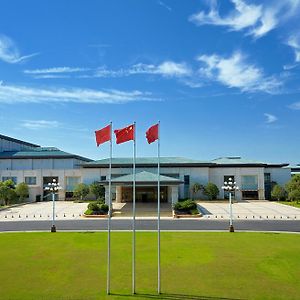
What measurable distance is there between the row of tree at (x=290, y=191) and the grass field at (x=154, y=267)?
38082 mm

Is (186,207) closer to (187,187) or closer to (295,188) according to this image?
(187,187)

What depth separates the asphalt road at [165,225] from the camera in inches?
1442

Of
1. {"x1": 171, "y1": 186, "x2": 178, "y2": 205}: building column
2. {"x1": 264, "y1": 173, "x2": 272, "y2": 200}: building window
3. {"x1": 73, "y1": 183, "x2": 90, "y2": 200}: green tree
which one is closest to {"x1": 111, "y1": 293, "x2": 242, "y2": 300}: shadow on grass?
{"x1": 171, "y1": 186, "x2": 178, "y2": 205}: building column

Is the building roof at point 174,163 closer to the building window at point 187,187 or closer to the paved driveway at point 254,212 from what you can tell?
the building window at point 187,187

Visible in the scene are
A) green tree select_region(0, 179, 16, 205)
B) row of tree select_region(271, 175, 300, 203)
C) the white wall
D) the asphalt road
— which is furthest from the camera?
the white wall

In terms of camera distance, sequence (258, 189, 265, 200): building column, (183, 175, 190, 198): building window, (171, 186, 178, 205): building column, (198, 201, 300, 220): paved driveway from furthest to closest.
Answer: (258, 189, 265, 200): building column, (183, 175, 190, 198): building window, (171, 186, 178, 205): building column, (198, 201, 300, 220): paved driveway

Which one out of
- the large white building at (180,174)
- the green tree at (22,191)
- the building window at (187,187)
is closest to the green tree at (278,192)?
the large white building at (180,174)

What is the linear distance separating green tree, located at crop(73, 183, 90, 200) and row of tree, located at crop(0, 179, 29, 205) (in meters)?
10.9

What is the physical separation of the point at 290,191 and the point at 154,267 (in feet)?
191

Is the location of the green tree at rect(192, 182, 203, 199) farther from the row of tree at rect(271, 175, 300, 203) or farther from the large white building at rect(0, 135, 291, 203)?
the row of tree at rect(271, 175, 300, 203)

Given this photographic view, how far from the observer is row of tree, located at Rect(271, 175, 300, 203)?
6625cm

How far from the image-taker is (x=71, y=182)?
8062 cm

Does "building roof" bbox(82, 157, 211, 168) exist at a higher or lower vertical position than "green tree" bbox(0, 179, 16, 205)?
higher

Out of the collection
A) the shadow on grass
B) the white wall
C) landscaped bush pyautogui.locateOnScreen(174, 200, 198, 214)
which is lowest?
the shadow on grass
